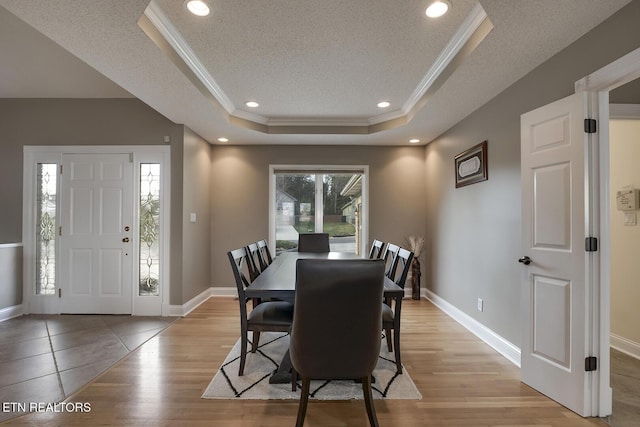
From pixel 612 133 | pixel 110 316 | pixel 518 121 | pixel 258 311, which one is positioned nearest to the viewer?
pixel 258 311

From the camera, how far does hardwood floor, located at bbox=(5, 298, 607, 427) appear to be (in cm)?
186

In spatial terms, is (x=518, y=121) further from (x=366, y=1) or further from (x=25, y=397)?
(x=25, y=397)

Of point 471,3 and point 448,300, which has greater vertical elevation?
point 471,3

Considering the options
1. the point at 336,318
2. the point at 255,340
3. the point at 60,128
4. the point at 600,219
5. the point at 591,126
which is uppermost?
the point at 60,128

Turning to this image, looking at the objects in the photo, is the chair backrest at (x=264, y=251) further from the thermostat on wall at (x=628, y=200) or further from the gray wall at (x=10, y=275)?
the thermostat on wall at (x=628, y=200)

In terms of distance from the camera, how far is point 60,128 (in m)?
3.92

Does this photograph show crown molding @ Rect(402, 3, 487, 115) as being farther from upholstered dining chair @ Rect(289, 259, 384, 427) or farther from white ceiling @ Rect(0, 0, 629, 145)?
upholstered dining chair @ Rect(289, 259, 384, 427)

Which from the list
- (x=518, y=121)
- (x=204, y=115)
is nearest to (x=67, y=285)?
(x=204, y=115)

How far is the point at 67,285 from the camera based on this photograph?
152 inches

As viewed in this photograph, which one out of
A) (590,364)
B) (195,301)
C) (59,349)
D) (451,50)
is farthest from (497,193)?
(59,349)

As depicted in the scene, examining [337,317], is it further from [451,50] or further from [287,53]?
[451,50]

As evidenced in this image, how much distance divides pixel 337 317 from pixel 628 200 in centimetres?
296

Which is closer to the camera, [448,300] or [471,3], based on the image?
[471,3]

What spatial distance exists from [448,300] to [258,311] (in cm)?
271
